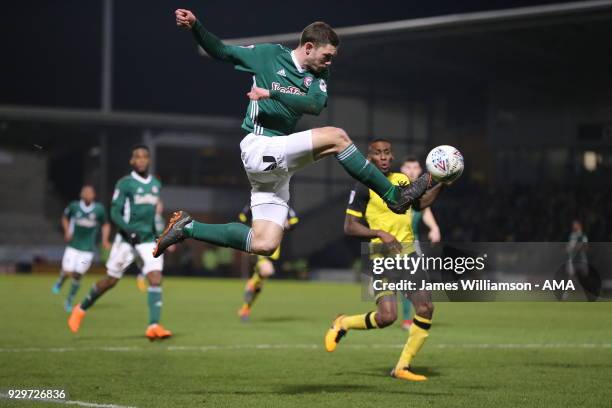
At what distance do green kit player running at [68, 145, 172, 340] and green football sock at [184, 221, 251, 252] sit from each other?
15.0 ft

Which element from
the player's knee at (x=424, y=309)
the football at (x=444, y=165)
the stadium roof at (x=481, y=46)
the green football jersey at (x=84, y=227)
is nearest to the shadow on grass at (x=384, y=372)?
the player's knee at (x=424, y=309)

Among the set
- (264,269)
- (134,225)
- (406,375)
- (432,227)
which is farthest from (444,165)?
(264,269)

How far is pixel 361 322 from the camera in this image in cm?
957

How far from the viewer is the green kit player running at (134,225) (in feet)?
42.5

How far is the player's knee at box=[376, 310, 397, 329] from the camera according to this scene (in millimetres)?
9242

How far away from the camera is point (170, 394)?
7.96 metres

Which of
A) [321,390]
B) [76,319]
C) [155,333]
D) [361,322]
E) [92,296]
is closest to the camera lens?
[321,390]

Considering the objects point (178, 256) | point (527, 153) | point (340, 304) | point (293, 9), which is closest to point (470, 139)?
point (527, 153)

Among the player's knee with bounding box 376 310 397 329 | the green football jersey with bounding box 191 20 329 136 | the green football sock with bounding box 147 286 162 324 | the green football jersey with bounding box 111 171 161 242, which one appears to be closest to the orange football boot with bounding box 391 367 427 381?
the player's knee with bounding box 376 310 397 329

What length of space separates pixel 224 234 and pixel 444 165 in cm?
197

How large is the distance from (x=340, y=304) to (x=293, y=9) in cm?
2066

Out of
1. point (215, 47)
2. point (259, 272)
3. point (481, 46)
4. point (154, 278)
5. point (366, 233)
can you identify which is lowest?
point (259, 272)

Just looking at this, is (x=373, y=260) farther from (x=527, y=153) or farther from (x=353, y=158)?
(x=527, y=153)

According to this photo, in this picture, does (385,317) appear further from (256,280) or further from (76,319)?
(256,280)
